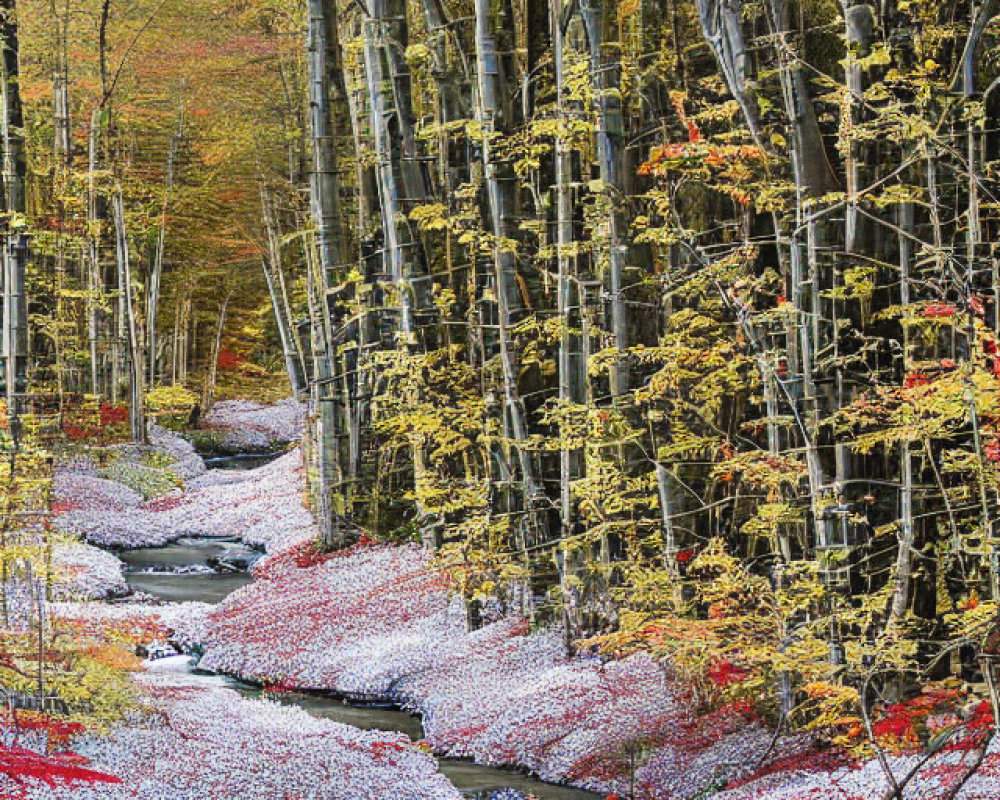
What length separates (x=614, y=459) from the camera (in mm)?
13242

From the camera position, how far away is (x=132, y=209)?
40.9 meters

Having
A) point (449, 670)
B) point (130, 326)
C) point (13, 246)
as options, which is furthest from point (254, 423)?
point (13, 246)

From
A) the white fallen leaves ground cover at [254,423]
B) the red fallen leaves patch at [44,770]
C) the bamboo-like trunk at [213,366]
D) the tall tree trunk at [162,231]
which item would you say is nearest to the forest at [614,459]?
the red fallen leaves patch at [44,770]

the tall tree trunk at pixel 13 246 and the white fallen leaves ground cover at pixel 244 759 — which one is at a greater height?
the tall tree trunk at pixel 13 246

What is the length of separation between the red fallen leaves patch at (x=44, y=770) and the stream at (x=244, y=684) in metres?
3.51

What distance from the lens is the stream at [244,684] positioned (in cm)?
1150

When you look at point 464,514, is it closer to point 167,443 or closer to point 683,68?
point 683,68

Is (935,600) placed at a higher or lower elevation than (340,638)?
higher

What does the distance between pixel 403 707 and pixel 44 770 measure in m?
7.01

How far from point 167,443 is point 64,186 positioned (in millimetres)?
12743

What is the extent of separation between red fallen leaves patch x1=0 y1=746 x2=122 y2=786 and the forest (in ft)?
0.13

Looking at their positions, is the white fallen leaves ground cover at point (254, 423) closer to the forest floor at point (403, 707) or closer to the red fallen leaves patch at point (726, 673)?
the forest floor at point (403, 707)

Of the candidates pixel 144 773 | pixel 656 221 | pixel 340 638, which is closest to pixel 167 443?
pixel 340 638

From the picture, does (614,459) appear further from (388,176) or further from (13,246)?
(388,176)
